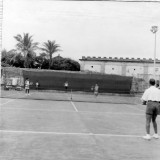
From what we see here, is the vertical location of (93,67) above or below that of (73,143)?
above

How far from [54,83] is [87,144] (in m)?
38.8

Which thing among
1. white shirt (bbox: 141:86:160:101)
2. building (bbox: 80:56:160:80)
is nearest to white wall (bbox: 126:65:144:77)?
building (bbox: 80:56:160:80)

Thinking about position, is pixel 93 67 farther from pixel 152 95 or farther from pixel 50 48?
pixel 152 95

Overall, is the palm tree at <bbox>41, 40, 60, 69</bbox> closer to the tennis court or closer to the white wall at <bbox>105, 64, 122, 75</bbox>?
the white wall at <bbox>105, 64, 122, 75</bbox>

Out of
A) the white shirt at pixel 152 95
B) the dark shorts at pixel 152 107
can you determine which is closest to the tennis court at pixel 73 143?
the dark shorts at pixel 152 107

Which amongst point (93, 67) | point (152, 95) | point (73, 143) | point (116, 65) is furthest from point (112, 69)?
point (73, 143)

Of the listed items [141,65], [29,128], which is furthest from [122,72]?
[29,128]

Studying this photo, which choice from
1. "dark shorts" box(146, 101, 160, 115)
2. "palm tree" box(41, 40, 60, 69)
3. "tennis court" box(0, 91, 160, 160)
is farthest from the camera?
"palm tree" box(41, 40, 60, 69)

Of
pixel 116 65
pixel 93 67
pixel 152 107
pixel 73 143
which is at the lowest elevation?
pixel 73 143

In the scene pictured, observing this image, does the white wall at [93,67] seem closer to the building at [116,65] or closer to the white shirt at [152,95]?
the building at [116,65]

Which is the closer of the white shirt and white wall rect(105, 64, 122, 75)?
the white shirt

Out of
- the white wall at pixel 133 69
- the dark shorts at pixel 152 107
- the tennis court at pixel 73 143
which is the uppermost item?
the white wall at pixel 133 69

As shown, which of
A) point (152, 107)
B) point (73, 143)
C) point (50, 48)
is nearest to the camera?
point (73, 143)

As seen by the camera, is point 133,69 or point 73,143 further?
point 133,69
